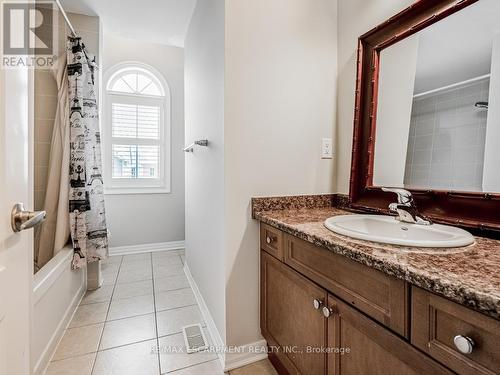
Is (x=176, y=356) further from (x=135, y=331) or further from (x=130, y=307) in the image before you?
(x=130, y=307)

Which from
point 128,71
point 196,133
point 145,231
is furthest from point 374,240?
point 128,71

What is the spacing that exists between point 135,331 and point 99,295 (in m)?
0.71

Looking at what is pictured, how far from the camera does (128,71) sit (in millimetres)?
3189

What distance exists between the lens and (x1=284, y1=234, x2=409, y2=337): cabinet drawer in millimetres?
643

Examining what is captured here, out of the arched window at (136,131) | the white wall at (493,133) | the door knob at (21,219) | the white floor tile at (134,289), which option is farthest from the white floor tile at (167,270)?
the white wall at (493,133)

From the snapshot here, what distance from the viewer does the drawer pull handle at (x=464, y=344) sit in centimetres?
50

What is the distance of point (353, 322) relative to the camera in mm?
787

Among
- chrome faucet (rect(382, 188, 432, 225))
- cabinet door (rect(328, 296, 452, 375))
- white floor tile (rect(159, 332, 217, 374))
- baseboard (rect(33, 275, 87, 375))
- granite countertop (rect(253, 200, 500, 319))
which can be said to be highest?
chrome faucet (rect(382, 188, 432, 225))

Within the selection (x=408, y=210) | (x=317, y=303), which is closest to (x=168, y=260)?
(x=317, y=303)

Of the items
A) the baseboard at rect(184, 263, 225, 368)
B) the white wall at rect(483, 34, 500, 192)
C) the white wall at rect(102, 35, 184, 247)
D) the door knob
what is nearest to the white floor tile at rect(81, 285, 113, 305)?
the baseboard at rect(184, 263, 225, 368)

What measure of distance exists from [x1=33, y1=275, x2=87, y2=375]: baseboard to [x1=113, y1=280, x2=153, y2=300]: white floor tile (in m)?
0.26

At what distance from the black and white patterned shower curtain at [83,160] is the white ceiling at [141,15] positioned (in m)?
0.47

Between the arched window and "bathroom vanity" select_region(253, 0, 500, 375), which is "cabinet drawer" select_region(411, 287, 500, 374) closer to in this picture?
"bathroom vanity" select_region(253, 0, 500, 375)

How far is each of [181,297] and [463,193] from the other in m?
1.99
